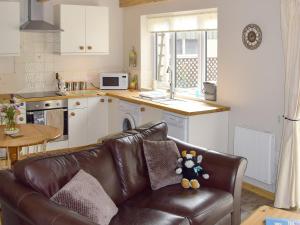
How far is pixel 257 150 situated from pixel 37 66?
358 cm

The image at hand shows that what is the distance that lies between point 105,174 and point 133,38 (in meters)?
3.96

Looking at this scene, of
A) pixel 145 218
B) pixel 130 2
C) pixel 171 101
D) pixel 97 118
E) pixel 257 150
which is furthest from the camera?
pixel 130 2

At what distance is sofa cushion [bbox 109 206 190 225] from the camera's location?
8.95 feet

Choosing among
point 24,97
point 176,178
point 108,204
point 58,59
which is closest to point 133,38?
point 58,59

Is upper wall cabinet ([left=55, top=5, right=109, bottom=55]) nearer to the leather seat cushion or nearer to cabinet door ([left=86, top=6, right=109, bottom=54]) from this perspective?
cabinet door ([left=86, top=6, right=109, bottom=54])

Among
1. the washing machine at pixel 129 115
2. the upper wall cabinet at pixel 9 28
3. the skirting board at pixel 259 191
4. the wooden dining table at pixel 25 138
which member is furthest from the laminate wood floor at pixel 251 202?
the upper wall cabinet at pixel 9 28

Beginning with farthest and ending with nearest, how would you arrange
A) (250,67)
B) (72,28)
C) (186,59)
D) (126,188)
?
1. (72,28)
2. (186,59)
3. (250,67)
4. (126,188)

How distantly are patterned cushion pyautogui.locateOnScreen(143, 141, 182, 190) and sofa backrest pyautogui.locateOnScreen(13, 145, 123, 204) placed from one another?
1.14 feet

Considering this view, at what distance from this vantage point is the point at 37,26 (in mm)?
5641

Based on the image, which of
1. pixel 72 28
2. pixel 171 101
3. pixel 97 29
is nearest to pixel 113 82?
pixel 97 29

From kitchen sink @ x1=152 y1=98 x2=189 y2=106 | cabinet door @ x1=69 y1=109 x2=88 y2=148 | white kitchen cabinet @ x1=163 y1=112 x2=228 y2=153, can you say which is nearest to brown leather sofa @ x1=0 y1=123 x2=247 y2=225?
white kitchen cabinet @ x1=163 y1=112 x2=228 y2=153

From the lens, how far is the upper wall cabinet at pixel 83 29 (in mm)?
5980

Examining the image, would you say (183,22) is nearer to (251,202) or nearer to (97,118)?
(97,118)

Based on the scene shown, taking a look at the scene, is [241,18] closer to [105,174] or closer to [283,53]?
[283,53]
